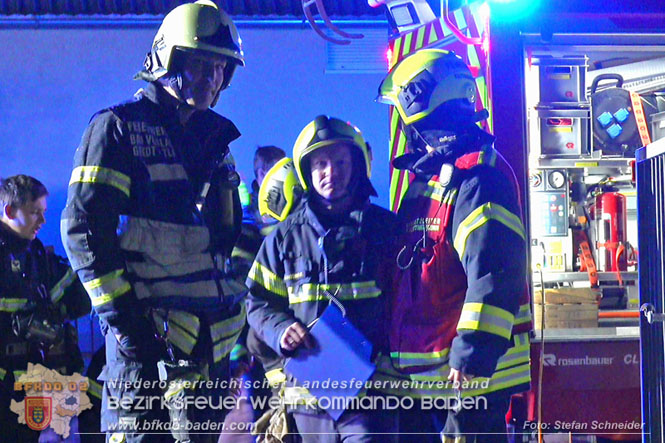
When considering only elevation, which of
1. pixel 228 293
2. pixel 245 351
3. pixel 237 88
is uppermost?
pixel 237 88

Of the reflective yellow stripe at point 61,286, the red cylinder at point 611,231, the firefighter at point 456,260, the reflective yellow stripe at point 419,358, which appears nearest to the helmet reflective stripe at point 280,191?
the firefighter at point 456,260

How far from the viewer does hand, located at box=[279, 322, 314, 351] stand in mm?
3801

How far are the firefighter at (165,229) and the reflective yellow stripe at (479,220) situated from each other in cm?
102

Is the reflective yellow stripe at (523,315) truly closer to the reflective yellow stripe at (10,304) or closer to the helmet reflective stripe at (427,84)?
the helmet reflective stripe at (427,84)

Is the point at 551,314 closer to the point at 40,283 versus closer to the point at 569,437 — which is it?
the point at 569,437

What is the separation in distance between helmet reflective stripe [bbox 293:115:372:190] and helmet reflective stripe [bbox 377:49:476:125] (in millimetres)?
243

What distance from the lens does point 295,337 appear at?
3.80m

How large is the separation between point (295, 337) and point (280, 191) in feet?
2.91

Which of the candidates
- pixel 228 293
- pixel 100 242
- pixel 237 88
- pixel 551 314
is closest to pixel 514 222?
pixel 551 314

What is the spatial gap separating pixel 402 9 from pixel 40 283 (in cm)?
261

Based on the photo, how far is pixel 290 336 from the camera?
3.81 meters

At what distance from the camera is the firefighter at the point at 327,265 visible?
381 centimetres

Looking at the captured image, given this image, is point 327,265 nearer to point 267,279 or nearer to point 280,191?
point 267,279

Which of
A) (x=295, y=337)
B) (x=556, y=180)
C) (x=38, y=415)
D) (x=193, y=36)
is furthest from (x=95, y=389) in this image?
(x=556, y=180)
